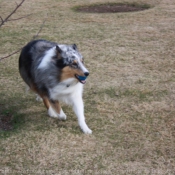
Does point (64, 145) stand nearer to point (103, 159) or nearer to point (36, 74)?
point (103, 159)

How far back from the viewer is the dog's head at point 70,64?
378 cm

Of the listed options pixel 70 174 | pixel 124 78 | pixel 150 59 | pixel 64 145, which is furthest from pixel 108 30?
pixel 70 174

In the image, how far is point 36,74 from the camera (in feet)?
13.5

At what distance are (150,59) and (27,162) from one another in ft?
10.9

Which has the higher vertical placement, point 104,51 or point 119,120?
point 119,120

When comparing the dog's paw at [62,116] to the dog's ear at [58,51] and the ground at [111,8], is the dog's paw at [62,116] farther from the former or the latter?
the ground at [111,8]

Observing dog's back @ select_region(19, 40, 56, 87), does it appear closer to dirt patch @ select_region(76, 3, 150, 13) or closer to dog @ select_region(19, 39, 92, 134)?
dog @ select_region(19, 39, 92, 134)

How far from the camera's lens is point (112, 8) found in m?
9.87

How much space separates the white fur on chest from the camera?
3945 mm

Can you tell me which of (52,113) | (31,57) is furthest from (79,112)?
(31,57)

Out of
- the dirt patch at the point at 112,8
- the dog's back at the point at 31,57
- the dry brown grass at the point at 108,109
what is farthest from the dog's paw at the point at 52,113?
the dirt patch at the point at 112,8

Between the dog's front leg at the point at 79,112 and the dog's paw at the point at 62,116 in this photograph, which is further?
Answer: the dog's paw at the point at 62,116

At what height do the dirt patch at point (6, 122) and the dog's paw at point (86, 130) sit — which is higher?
the dirt patch at point (6, 122)

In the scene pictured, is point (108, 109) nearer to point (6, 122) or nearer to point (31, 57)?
point (31, 57)
